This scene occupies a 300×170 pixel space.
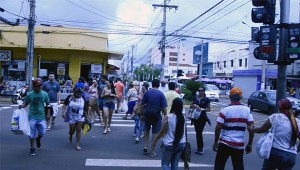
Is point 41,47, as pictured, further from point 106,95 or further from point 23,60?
point 106,95

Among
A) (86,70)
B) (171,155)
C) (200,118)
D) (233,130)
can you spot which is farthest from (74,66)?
(233,130)

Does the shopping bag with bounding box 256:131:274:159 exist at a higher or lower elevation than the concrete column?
lower

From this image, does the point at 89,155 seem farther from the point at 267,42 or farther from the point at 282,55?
the point at 282,55

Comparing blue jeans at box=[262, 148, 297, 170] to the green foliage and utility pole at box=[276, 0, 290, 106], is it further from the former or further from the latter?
the green foliage

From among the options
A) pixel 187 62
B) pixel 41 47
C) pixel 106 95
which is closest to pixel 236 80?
pixel 41 47

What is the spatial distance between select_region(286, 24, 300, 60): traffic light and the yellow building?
77.8ft

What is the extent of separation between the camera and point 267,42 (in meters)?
7.34

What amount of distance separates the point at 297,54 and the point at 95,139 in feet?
19.5

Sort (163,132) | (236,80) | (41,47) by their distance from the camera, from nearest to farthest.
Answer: (163,132) < (41,47) < (236,80)

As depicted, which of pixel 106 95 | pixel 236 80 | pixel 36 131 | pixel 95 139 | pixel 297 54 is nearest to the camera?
pixel 297 54

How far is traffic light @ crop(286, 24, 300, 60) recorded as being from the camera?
7.22 m

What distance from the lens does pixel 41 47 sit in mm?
29062

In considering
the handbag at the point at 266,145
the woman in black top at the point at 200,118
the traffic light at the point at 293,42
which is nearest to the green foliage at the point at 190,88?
the woman in black top at the point at 200,118

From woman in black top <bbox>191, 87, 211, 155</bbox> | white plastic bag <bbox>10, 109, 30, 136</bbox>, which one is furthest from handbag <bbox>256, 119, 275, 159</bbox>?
Answer: white plastic bag <bbox>10, 109, 30, 136</bbox>
